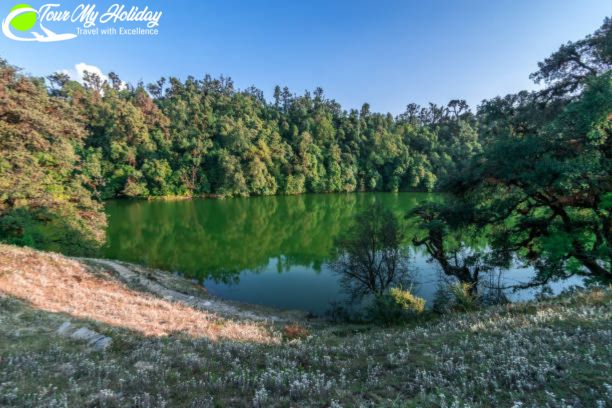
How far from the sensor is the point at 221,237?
109 feet

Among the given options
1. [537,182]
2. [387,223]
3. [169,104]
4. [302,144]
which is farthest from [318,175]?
[537,182]

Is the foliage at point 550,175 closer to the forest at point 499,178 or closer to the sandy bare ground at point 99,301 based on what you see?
the forest at point 499,178

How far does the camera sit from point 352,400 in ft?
11.9

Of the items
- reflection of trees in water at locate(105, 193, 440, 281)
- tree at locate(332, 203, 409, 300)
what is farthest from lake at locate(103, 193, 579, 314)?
tree at locate(332, 203, 409, 300)

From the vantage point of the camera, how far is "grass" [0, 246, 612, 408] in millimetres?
3559

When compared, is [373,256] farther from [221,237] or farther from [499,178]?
[221,237]

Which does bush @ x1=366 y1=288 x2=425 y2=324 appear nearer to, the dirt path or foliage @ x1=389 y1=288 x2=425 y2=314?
foliage @ x1=389 y1=288 x2=425 y2=314

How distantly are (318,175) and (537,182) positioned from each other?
74969 millimetres

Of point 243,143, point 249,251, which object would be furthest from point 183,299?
point 243,143

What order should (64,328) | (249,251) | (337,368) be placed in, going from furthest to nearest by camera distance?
1. (249,251)
2. (64,328)
3. (337,368)

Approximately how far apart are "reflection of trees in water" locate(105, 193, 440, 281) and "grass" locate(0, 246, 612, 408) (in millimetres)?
16541

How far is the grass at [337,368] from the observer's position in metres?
3.56

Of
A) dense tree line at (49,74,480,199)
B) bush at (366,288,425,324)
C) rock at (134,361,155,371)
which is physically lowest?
bush at (366,288,425,324)

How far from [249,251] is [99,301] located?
18187 mm
